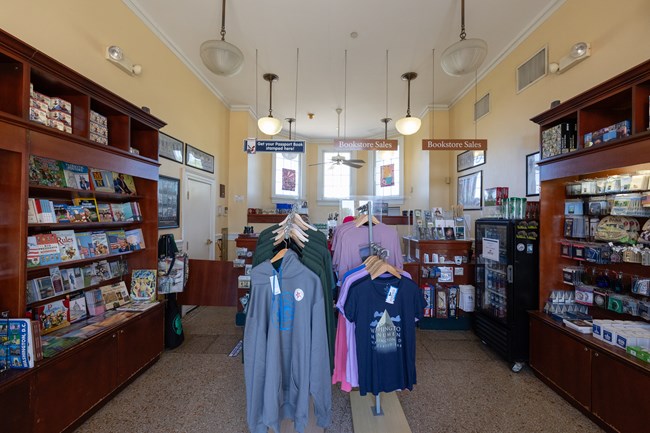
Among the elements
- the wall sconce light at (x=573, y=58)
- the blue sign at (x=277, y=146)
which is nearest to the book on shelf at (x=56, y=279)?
the blue sign at (x=277, y=146)

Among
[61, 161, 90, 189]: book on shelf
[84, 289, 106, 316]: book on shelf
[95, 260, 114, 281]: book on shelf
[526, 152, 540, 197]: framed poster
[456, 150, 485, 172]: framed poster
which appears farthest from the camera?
[456, 150, 485, 172]: framed poster

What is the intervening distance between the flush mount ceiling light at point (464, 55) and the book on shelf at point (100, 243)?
3864 millimetres

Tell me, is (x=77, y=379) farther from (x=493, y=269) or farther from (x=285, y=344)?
(x=493, y=269)

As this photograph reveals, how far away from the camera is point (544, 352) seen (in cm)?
276

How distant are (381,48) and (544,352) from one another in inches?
168

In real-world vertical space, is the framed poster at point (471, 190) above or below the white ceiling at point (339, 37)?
below

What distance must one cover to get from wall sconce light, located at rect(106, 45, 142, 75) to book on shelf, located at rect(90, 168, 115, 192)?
4.02 ft

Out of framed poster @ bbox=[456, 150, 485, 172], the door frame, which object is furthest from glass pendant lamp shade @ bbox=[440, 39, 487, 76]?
the door frame

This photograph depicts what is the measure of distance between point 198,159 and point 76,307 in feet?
10.1

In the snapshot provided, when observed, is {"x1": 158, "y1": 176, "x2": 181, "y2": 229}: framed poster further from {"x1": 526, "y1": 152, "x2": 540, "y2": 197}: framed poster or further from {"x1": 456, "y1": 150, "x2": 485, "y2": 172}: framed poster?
{"x1": 456, "y1": 150, "x2": 485, "y2": 172}: framed poster

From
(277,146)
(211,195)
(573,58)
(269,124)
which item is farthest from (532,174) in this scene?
(211,195)

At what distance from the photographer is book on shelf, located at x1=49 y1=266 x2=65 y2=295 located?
237 cm

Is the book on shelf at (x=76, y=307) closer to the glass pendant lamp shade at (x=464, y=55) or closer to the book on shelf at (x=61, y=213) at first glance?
the book on shelf at (x=61, y=213)

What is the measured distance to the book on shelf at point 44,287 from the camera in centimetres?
224
